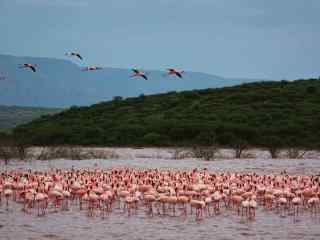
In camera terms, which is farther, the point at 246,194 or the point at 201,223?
the point at 246,194

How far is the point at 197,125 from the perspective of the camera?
44094 millimetres

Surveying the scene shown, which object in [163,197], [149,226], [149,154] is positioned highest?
[149,154]

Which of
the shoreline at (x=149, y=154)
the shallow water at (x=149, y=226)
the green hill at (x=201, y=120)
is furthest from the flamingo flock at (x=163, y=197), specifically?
the green hill at (x=201, y=120)

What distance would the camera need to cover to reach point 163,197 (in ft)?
48.7

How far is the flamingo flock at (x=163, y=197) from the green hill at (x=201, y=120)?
748 inches

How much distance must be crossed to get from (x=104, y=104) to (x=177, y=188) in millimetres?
46932

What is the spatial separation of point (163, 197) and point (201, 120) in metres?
33.5

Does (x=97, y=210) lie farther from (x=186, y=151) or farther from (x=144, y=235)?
(x=186, y=151)

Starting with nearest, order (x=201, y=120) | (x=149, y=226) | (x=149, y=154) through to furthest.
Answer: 1. (x=149, y=226)
2. (x=149, y=154)
3. (x=201, y=120)

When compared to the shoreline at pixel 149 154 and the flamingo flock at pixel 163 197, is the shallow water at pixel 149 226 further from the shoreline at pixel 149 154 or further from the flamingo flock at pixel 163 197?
the shoreline at pixel 149 154

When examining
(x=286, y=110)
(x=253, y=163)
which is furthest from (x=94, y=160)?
(x=286, y=110)

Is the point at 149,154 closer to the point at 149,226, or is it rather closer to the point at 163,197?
the point at 163,197

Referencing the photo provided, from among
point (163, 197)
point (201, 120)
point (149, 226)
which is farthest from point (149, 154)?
point (149, 226)

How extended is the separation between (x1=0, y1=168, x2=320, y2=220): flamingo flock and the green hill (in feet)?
62.4
